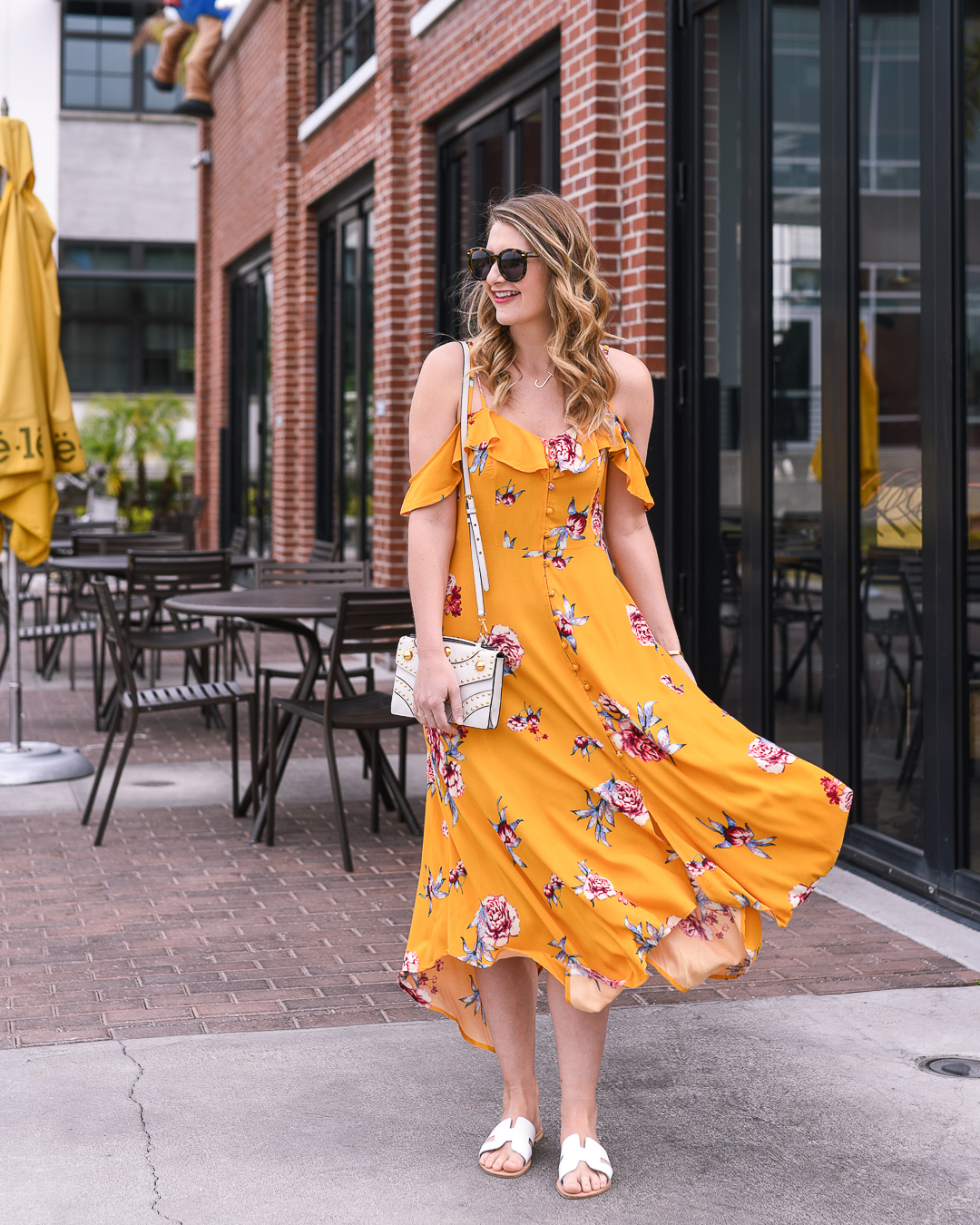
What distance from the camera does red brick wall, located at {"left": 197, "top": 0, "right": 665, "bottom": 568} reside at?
273 inches

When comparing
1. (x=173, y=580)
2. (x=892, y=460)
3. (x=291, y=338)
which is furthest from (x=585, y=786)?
(x=291, y=338)

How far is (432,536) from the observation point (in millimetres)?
3055

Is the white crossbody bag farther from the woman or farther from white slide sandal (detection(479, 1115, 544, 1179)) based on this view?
white slide sandal (detection(479, 1115, 544, 1179))

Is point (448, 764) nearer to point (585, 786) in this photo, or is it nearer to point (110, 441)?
point (585, 786)

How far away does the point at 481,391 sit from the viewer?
3043 mm

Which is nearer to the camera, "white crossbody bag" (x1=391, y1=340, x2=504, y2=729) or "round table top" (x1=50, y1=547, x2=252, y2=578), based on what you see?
"white crossbody bag" (x1=391, y1=340, x2=504, y2=729)

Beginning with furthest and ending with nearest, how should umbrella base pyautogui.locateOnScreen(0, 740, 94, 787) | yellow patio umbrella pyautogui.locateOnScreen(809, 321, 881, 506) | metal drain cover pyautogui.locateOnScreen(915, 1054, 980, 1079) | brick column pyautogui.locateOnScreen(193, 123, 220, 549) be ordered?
brick column pyautogui.locateOnScreen(193, 123, 220, 549), umbrella base pyautogui.locateOnScreen(0, 740, 94, 787), yellow patio umbrella pyautogui.locateOnScreen(809, 321, 881, 506), metal drain cover pyautogui.locateOnScreen(915, 1054, 980, 1079)

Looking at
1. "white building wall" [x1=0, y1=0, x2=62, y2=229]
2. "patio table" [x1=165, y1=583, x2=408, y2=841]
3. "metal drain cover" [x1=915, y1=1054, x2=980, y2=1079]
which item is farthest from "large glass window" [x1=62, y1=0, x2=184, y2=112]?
"metal drain cover" [x1=915, y1=1054, x2=980, y2=1079]

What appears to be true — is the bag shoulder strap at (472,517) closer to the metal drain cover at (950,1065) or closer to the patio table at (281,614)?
the metal drain cover at (950,1065)

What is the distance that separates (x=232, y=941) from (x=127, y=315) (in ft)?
84.1

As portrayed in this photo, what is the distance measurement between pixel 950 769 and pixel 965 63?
2255 millimetres

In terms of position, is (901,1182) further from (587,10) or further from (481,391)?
(587,10)

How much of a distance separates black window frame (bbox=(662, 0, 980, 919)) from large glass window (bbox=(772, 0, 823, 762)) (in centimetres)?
11

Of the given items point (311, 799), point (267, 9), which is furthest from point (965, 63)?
point (267, 9)
